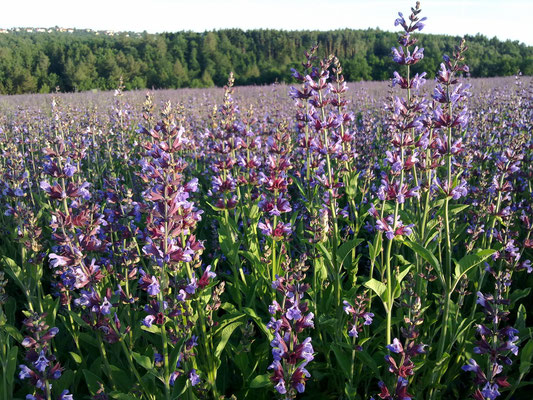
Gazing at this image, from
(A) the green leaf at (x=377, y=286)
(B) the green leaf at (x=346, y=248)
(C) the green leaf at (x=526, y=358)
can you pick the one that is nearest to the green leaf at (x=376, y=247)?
(B) the green leaf at (x=346, y=248)

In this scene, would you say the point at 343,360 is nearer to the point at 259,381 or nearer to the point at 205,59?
the point at 259,381

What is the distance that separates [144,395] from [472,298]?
276 cm

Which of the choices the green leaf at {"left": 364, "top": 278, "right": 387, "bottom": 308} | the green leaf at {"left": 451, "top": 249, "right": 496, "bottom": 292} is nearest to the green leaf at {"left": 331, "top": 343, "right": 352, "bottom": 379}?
the green leaf at {"left": 364, "top": 278, "right": 387, "bottom": 308}

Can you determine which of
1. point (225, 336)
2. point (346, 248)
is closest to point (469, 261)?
point (346, 248)

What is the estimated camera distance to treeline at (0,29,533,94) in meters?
31.2

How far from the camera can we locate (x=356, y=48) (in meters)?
44.2

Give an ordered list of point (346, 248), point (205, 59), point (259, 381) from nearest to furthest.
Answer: point (259, 381) → point (346, 248) → point (205, 59)

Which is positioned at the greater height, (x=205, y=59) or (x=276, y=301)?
(x=205, y=59)

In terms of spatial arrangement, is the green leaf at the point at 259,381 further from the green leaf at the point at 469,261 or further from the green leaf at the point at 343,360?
the green leaf at the point at 469,261

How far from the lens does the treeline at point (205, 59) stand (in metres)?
31.2

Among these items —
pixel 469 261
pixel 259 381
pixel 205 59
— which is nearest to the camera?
pixel 259 381

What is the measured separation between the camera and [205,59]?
1748 inches

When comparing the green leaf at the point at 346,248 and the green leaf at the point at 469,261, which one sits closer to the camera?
the green leaf at the point at 469,261

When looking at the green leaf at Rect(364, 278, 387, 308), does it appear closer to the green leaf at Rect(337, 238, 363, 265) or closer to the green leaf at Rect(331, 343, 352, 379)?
the green leaf at Rect(337, 238, 363, 265)
